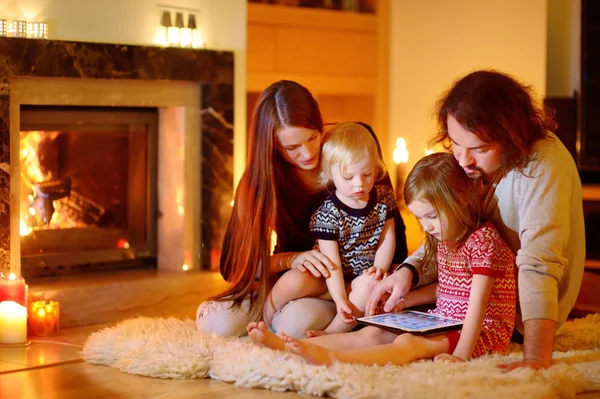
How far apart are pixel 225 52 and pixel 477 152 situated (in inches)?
58.2

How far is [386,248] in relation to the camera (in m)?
2.54

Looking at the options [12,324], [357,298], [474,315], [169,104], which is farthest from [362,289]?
[169,104]

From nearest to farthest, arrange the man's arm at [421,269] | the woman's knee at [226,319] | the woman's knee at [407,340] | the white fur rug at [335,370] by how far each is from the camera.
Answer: the white fur rug at [335,370] → the woman's knee at [407,340] → the man's arm at [421,269] → the woman's knee at [226,319]

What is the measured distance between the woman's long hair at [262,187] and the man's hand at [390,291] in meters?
0.32

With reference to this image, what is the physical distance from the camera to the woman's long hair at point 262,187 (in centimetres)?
254

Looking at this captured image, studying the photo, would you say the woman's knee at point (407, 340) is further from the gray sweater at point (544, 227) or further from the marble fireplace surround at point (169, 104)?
the marble fireplace surround at point (169, 104)

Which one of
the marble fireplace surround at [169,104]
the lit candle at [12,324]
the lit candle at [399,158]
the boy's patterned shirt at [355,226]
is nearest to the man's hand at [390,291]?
the boy's patterned shirt at [355,226]

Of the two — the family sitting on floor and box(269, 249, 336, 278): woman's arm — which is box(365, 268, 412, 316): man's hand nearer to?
the family sitting on floor

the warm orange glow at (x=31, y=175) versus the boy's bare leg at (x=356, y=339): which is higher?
the warm orange glow at (x=31, y=175)

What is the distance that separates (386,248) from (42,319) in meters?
1.12

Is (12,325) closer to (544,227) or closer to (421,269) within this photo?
(421,269)

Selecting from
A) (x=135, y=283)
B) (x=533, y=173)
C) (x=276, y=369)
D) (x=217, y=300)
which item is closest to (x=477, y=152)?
(x=533, y=173)

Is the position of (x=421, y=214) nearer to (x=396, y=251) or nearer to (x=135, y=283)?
(x=396, y=251)

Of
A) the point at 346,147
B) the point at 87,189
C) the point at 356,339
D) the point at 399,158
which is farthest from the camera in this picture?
the point at 399,158
